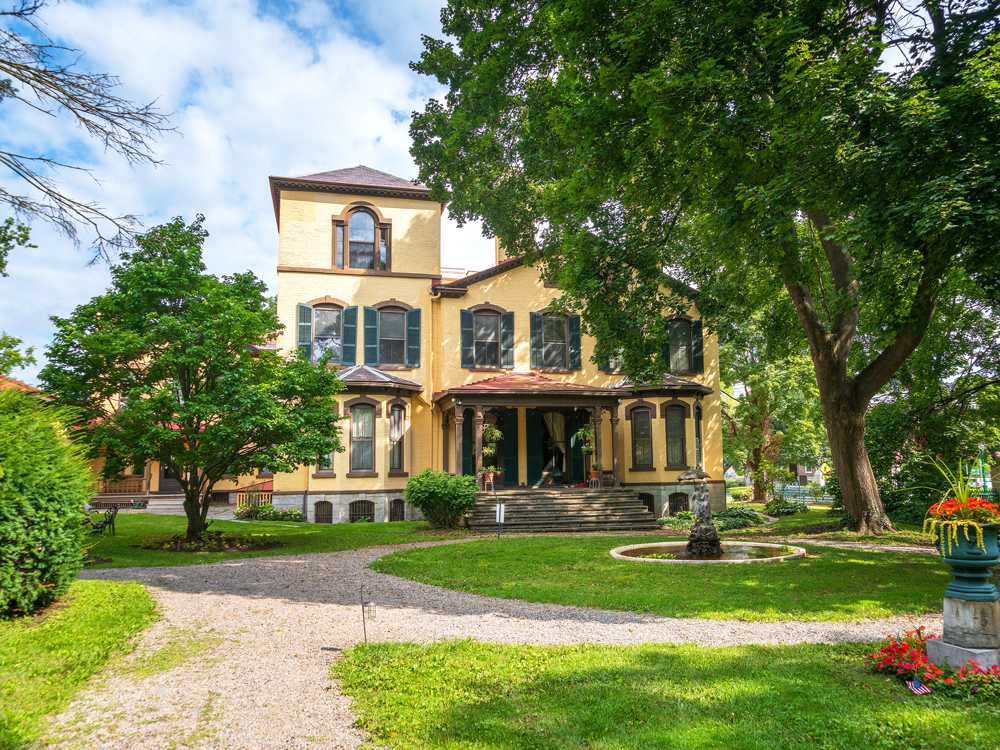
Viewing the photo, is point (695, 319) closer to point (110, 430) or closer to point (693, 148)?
point (693, 148)

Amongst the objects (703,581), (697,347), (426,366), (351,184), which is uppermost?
(351,184)

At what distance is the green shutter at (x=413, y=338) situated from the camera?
73.7ft

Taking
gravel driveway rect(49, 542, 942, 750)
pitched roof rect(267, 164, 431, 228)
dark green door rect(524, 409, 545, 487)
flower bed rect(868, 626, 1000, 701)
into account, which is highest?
pitched roof rect(267, 164, 431, 228)

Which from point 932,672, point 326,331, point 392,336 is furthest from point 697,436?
point 932,672

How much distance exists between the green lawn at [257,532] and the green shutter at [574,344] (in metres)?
8.45

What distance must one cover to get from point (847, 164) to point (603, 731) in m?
7.93

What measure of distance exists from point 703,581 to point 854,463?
769 cm

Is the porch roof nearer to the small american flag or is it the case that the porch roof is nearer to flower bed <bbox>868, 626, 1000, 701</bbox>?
flower bed <bbox>868, 626, 1000, 701</bbox>

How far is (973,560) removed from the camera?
5.04 m

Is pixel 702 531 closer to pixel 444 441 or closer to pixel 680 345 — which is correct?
pixel 444 441

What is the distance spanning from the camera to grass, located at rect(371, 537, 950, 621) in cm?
779

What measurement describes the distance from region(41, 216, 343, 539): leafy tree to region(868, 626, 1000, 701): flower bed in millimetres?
10917

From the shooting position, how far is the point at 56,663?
17.5 feet

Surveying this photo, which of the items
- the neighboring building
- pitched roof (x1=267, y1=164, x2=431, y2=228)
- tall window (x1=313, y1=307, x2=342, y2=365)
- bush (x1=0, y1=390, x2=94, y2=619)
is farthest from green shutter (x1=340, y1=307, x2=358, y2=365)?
bush (x1=0, y1=390, x2=94, y2=619)
